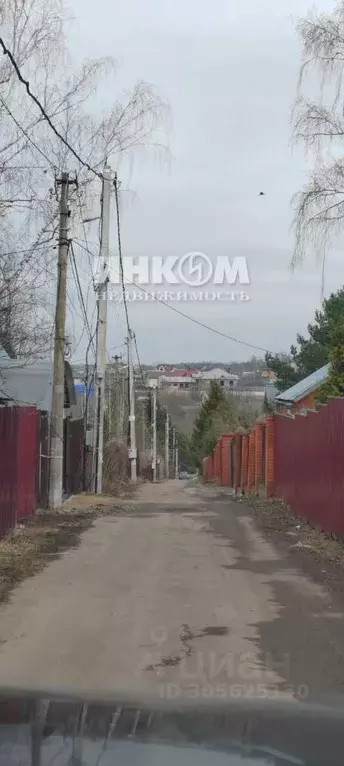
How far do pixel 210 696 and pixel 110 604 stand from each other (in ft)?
10.2

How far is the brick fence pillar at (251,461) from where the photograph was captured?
2541cm

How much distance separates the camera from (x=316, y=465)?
1388 cm

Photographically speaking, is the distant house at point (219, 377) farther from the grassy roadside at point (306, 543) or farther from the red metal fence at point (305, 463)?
the grassy roadside at point (306, 543)

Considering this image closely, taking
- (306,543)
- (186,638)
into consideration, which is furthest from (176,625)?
(306,543)

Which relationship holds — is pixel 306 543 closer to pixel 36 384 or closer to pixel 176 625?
pixel 176 625

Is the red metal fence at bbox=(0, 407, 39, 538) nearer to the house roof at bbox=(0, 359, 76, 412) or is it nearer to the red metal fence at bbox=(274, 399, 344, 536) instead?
the red metal fence at bbox=(274, 399, 344, 536)

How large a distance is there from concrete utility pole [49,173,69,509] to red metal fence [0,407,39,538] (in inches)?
45.1

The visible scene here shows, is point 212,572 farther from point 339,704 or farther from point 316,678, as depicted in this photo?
point 339,704

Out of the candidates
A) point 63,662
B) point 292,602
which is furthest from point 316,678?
point 292,602

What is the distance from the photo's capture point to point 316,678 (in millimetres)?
5945

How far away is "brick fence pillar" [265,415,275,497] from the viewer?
2109 centimetres

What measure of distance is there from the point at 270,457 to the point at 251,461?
15.7 ft

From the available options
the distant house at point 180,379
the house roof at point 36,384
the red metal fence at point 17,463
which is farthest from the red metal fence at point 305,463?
the distant house at point 180,379

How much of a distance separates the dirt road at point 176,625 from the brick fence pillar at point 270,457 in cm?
905
